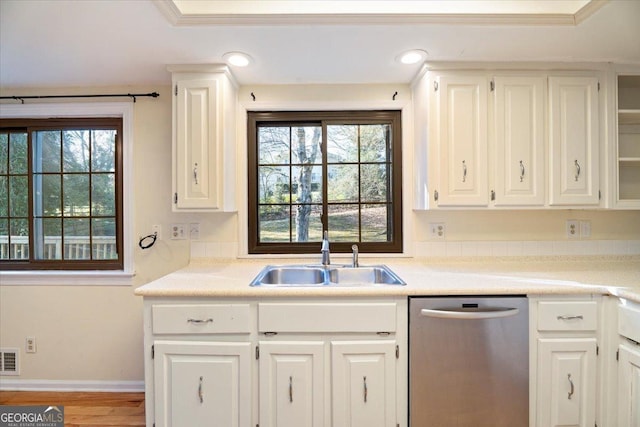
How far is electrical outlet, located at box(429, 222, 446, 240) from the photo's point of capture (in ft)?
6.81

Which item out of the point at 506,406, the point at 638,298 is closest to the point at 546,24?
the point at 638,298

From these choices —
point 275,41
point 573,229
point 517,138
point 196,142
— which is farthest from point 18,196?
point 573,229

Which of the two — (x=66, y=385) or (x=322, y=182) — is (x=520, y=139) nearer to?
(x=322, y=182)

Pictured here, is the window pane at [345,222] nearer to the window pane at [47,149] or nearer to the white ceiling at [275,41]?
the white ceiling at [275,41]

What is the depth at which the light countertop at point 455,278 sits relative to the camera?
1.41 m

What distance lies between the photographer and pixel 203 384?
1.42 metres

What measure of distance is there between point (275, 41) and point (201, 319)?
58.0 inches

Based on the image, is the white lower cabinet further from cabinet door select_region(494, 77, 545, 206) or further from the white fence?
the white fence

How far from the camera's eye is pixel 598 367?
4.70 feet

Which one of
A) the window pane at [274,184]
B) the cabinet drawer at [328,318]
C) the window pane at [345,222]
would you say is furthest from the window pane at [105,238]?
the window pane at [345,222]

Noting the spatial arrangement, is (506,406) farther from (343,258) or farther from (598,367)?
(343,258)

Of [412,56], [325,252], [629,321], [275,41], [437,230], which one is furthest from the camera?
[437,230]

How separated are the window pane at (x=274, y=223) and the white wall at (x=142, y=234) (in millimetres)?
151

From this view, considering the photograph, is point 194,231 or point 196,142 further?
point 194,231
